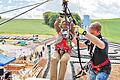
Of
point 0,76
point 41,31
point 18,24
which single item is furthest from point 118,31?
point 0,76

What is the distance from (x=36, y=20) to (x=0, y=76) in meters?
96.5

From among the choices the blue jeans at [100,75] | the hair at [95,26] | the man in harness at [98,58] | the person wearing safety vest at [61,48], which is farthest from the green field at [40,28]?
the hair at [95,26]

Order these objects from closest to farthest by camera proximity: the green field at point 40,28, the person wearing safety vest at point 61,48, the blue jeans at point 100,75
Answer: the blue jeans at point 100,75, the person wearing safety vest at point 61,48, the green field at point 40,28

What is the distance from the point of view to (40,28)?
290 feet

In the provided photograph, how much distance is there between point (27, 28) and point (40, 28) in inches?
178

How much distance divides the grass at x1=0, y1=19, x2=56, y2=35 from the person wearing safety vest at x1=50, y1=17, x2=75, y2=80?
71580 millimetres

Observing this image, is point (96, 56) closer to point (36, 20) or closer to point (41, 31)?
point (41, 31)

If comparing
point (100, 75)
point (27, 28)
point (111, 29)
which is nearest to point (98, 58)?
point (100, 75)

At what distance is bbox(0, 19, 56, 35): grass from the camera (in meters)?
83.9

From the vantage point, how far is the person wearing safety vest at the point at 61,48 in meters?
6.01

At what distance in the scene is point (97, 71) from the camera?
5652 millimetres

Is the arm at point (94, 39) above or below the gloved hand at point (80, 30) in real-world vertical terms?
below

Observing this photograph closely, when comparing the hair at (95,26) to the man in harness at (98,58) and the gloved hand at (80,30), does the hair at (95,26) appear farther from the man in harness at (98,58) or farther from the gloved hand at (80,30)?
the gloved hand at (80,30)

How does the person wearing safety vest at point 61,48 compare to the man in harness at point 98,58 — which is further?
the person wearing safety vest at point 61,48
